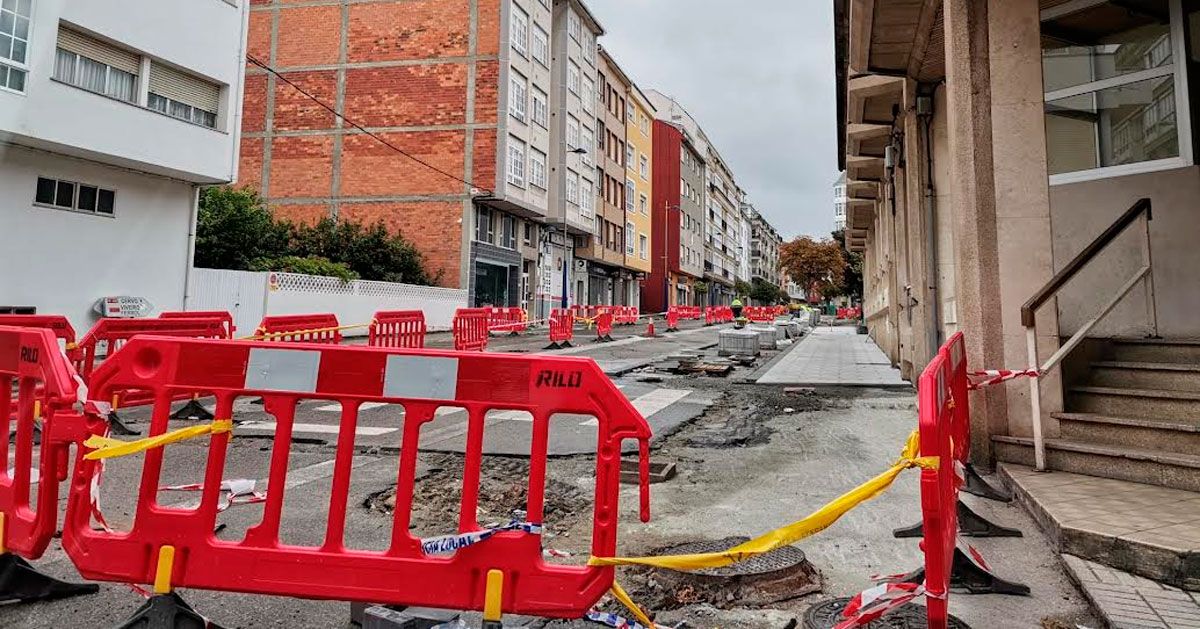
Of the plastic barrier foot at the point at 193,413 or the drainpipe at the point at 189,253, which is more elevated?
the drainpipe at the point at 189,253

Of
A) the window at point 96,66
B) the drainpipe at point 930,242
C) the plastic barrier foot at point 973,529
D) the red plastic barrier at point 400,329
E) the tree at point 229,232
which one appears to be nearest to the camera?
the plastic barrier foot at point 973,529

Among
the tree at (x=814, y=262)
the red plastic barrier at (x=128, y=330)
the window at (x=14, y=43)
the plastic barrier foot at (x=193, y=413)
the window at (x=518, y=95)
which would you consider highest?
the window at (x=518, y=95)

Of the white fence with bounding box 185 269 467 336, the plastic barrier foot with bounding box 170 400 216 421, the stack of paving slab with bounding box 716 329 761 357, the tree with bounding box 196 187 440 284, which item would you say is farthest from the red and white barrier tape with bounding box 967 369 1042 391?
the tree with bounding box 196 187 440 284

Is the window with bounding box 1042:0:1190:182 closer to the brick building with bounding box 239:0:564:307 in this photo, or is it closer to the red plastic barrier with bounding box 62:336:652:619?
the red plastic barrier with bounding box 62:336:652:619

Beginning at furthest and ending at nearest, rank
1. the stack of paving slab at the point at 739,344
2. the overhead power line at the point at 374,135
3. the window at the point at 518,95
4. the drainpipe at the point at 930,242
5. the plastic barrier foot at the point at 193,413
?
the window at the point at 518,95
the overhead power line at the point at 374,135
the stack of paving slab at the point at 739,344
the drainpipe at the point at 930,242
the plastic barrier foot at the point at 193,413

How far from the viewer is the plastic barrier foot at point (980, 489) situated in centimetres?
441

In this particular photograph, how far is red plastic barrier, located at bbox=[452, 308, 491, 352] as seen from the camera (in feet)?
48.4

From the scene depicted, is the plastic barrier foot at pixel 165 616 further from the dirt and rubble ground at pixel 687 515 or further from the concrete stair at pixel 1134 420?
the concrete stair at pixel 1134 420

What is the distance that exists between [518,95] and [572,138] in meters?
7.48

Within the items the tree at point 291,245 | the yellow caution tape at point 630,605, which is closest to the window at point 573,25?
the tree at point 291,245

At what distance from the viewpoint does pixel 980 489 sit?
14.7 feet

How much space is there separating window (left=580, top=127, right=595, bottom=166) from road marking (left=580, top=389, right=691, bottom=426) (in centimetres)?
3253

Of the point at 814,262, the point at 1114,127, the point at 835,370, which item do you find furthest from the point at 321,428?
the point at 814,262

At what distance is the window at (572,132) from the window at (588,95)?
227 cm
